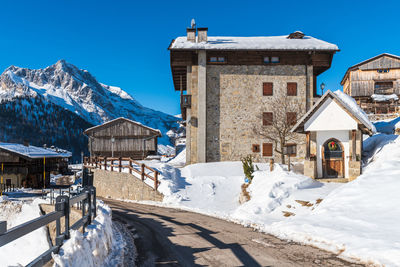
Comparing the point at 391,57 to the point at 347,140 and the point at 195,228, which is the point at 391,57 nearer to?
the point at 347,140

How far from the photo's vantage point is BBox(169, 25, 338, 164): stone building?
27969 millimetres

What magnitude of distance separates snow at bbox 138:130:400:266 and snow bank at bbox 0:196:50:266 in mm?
6206

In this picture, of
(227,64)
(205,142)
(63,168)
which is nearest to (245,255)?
(205,142)

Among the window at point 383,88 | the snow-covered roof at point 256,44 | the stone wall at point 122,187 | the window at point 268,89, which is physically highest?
the snow-covered roof at point 256,44

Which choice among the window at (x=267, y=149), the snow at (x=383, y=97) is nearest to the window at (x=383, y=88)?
the snow at (x=383, y=97)

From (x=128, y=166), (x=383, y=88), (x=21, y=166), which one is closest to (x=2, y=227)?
(x=128, y=166)

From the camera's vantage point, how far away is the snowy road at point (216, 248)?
6227 millimetres

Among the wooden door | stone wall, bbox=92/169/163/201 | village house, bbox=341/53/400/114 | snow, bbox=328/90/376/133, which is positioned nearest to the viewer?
snow, bbox=328/90/376/133

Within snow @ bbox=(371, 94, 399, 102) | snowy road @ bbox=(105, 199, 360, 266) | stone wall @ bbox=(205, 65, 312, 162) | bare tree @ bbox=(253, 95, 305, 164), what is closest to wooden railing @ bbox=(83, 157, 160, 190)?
stone wall @ bbox=(205, 65, 312, 162)

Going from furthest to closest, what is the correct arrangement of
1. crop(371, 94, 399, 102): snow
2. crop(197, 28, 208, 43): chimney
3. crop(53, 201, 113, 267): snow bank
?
crop(371, 94, 399, 102): snow < crop(197, 28, 208, 43): chimney < crop(53, 201, 113, 267): snow bank

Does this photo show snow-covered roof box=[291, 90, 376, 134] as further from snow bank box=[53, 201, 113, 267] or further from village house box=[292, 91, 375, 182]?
snow bank box=[53, 201, 113, 267]

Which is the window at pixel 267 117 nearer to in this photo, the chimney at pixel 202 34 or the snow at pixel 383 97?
the chimney at pixel 202 34

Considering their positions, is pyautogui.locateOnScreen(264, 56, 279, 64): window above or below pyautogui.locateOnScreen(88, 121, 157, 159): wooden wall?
above

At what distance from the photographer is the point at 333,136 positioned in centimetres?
1642
